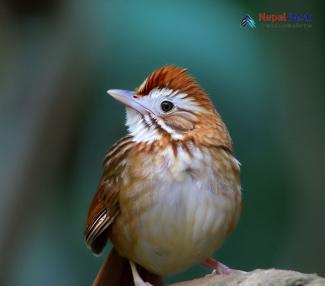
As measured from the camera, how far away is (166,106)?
1.56 meters

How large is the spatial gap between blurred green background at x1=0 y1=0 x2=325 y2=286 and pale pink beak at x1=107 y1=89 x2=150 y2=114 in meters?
0.19

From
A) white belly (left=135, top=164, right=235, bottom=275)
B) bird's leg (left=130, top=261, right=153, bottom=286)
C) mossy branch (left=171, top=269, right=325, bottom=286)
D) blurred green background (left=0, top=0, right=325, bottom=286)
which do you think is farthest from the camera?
blurred green background (left=0, top=0, right=325, bottom=286)

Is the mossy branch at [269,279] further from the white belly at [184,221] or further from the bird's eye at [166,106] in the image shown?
the bird's eye at [166,106]

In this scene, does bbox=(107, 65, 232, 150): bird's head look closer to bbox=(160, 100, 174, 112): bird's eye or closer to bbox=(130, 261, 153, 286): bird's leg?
bbox=(160, 100, 174, 112): bird's eye

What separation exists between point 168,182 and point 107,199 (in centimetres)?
18

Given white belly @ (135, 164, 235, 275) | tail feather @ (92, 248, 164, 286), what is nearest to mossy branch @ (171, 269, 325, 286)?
white belly @ (135, 164, 235, 275)

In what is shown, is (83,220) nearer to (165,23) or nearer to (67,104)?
(67,104)

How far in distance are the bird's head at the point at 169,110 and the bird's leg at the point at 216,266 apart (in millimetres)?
314

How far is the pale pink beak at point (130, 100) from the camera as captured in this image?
156 cm

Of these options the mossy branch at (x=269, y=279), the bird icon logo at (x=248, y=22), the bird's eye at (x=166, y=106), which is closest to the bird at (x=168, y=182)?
the bird's eye at (x=166, y=106)

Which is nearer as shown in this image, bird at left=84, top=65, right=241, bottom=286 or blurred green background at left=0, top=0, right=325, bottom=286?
bird at left=84, top=65, right=241, bottom=286

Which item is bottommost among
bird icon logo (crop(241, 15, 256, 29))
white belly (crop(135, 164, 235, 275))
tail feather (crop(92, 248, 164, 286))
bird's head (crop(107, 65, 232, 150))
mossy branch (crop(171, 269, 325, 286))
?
tail feather (crop(92, 248, 164, 286))

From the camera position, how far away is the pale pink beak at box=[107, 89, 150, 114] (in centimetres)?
156

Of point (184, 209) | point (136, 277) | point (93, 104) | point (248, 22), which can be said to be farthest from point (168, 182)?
point (248, 22)
